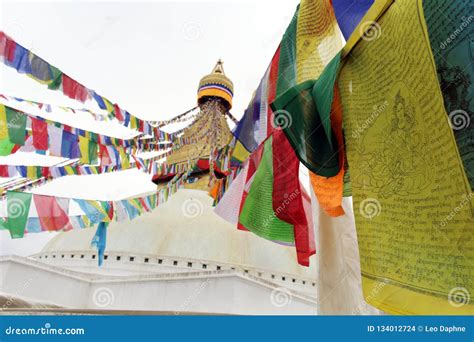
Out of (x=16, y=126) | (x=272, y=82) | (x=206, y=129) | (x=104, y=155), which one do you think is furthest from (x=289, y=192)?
(x=206, y=129)

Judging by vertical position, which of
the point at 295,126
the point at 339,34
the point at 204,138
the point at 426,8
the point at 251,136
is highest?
the point at 204,138

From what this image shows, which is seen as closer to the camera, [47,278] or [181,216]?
[47,278]

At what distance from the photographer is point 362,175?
1.43 metres

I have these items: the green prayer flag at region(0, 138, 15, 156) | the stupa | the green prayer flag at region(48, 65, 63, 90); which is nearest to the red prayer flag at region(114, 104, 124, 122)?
the green prayer flag at region(48, 65, 63, 90)

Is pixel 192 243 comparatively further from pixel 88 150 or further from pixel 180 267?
pixel 88 150

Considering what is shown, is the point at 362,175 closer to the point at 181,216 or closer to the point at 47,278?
the point at 47,278

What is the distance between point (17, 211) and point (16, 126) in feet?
3.07

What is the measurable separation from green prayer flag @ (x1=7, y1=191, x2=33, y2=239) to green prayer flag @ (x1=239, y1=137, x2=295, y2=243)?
2562 millimetres

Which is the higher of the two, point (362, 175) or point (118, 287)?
point (362, 175)

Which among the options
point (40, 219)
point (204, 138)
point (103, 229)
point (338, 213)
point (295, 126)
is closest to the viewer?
point (295, 126)

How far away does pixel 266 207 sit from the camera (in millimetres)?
2553

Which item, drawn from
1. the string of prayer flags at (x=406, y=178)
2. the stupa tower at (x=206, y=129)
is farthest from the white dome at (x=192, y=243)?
the string of prayer flags at (x=406, y=178)

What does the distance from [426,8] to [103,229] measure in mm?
5070

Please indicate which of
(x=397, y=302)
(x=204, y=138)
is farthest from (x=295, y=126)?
(x=204, y=138)
